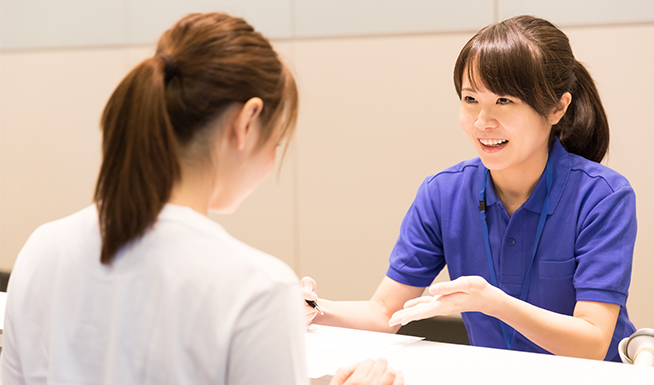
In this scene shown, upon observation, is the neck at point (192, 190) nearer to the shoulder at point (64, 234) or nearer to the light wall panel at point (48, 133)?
the shoulder at point (64, 234)

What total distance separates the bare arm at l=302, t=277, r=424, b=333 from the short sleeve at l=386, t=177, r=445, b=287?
3cm

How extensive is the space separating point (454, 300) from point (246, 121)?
82 centimetres

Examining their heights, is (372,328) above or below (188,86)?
below

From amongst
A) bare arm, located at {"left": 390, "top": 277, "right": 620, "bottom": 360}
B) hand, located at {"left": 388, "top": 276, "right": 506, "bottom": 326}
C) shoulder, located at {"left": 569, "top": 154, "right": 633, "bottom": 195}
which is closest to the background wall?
shoulder, located at {"left": 569, "top": 154, "right": 633, "bottom": 195}

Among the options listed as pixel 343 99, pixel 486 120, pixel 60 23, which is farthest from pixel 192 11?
pixel 486 120

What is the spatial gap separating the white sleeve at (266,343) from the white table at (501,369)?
445mm

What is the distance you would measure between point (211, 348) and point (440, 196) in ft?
4.13

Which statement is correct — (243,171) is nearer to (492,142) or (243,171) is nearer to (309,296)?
(309,296)

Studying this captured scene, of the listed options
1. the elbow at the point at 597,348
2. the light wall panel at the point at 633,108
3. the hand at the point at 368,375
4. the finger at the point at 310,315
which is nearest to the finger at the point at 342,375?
the hand at the point at 368,375

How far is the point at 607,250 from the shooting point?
1536mm

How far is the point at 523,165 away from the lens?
67.2 inches

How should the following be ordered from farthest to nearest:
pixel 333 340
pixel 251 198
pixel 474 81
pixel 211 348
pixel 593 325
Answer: pixel 251 198 → pixel 474 81 → pixel 593 325 → pixel 333 340 → pixel 211 348

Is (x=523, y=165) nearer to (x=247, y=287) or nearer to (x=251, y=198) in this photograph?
(x=247, y=287)

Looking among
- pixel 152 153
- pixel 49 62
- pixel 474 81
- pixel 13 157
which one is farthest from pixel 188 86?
pixel 13 157
